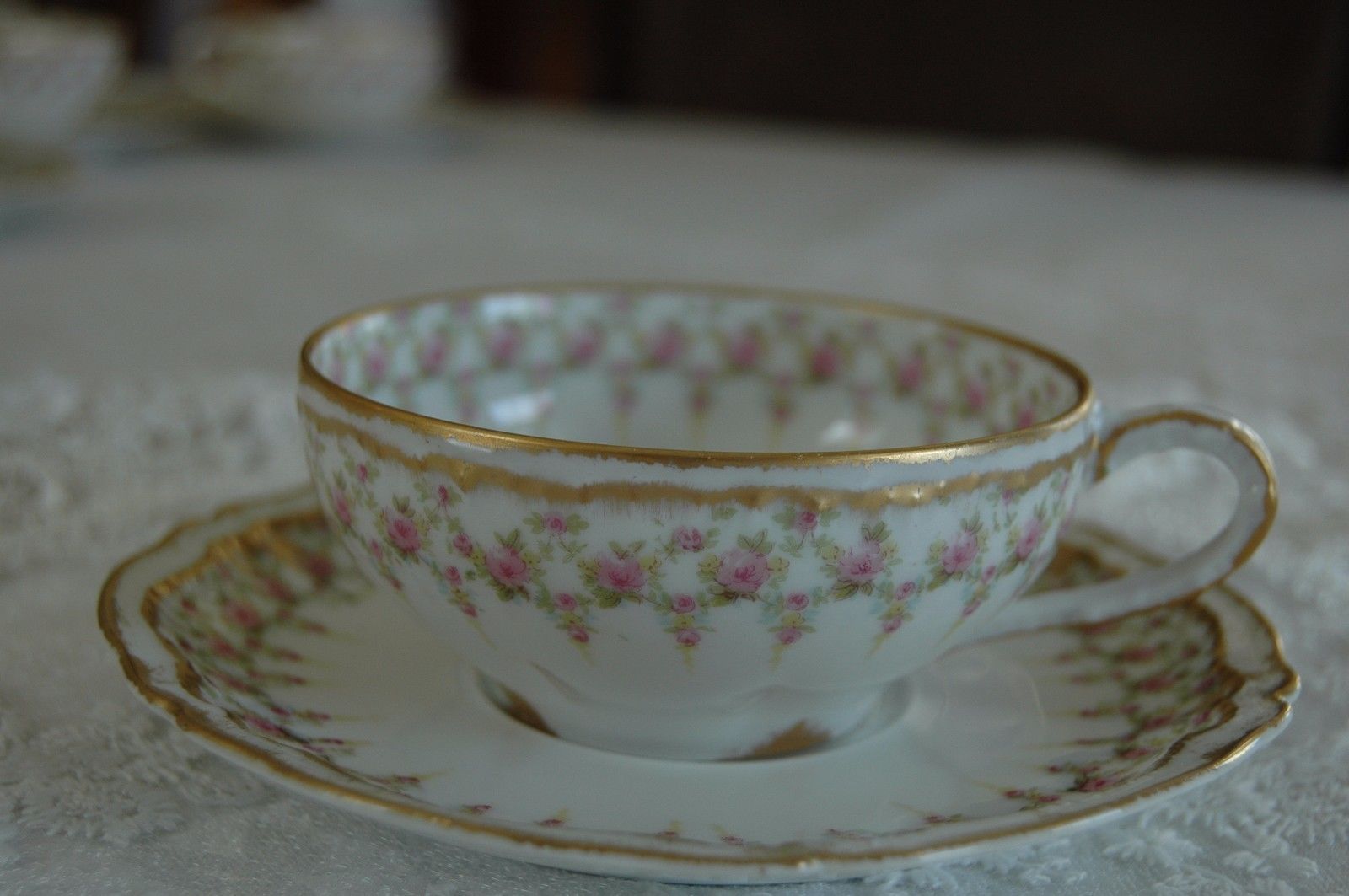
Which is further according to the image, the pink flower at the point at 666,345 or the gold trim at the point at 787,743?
the pink flower at the point at 666,345

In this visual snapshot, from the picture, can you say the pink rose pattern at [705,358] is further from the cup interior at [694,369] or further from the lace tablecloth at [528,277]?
the lace tablecloth at [528,277]

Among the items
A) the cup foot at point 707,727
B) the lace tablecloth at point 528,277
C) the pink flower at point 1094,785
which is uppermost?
Result: the pink flower at point 1094,785

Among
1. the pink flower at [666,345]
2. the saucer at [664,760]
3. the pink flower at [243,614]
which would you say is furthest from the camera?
the pink flower at [666,345]

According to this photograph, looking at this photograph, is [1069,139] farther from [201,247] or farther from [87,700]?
[87,700]

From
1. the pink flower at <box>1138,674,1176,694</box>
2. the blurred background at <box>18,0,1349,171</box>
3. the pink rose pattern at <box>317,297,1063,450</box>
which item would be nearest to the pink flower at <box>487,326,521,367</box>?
the pink rose pattern at <box>317,297,1063,450</box>

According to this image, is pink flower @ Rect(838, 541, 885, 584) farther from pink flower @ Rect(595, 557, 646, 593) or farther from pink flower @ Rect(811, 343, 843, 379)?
pink flower @ Rect(811, 343, 843, 379)

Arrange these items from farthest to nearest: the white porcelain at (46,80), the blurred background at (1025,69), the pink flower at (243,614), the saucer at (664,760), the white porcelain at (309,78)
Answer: the blurred background at (1025,69), the white porcelain at (309,78), the white porcelain at (46,80), the pink flower at (243,614), the saucer at (664,760)

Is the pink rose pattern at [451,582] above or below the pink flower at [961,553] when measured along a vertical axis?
below

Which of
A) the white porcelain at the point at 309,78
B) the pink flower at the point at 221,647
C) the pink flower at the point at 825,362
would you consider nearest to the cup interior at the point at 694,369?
the pink flower at the point at 825,362

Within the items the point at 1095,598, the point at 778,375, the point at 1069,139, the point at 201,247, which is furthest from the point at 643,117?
the point at 1095,598
